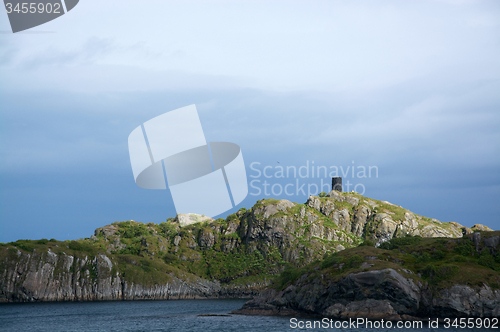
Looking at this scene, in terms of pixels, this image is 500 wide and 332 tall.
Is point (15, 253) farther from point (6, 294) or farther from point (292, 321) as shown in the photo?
point (292, 321)

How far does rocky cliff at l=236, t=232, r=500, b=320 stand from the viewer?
84.1 metres

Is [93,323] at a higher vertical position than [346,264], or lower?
lower

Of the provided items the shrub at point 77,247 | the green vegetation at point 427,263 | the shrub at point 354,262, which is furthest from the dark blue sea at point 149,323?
the shrub at point 77,247

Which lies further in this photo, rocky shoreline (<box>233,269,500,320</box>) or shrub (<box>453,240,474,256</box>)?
shrub (<box>453,240,474,256</box>)

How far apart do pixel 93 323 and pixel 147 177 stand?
3553cm

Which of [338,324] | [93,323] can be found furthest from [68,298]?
[338,324]

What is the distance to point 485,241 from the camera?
10031 cm

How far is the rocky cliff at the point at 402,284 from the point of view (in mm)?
84062

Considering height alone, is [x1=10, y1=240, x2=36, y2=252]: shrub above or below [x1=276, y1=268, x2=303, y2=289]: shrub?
above

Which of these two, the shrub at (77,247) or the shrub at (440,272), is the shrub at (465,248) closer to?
the shrub at (440,272)

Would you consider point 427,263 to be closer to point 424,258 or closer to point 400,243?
point 424,258

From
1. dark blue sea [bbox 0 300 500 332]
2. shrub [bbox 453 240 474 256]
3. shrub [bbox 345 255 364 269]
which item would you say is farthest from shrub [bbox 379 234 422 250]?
dark blue sea [bbox 0 300 500 332]

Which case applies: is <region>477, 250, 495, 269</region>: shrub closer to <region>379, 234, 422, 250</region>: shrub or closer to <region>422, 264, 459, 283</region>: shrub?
<region>422, 264, 459, 283</region>: shrub

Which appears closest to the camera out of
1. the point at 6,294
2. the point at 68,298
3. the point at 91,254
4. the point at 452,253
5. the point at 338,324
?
the point at 338,324
